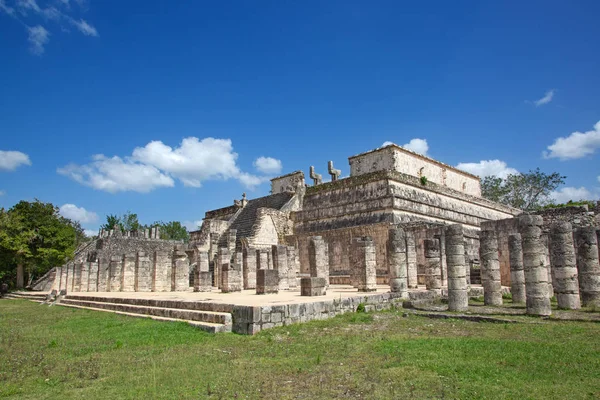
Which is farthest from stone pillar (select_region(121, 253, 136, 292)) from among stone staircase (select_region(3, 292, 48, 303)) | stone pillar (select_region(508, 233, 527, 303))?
stone pillar (select_region(508, 233, 527, 303))

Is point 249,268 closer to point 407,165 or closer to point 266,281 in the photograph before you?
point 266,281

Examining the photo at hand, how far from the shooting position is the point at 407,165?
26.7 m

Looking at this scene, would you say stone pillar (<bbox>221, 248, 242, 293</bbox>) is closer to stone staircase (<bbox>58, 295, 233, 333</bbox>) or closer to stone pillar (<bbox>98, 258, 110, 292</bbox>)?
stone staircase (<bbox>58, 295, 233, 333</bbox>)

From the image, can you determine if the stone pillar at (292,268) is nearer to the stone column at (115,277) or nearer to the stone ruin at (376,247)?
the stone ruin at (376,247)

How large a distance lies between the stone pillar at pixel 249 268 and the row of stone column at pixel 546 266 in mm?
10021

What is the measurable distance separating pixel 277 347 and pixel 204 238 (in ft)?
65.0

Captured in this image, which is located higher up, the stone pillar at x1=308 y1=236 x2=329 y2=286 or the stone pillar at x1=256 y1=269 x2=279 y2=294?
the stone pillar at x1=308 y1=236 x2=329 y2=286

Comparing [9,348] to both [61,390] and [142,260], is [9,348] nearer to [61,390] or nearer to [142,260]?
[61,390]

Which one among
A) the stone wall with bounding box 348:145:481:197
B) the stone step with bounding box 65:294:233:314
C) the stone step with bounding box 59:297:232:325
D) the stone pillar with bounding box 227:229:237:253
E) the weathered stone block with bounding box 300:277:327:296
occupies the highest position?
the stone wall with bounding box 348:145:481:197

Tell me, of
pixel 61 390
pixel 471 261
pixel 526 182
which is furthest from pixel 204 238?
pixel 526 182

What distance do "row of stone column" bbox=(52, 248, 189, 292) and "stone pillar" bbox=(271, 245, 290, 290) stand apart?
4.20 metres

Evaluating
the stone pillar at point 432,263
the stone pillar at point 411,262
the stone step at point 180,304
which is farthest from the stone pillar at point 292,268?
the stone step at point 180,304

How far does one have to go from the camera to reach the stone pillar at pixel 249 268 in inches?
742

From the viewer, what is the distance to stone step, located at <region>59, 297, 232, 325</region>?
866 centimetres
